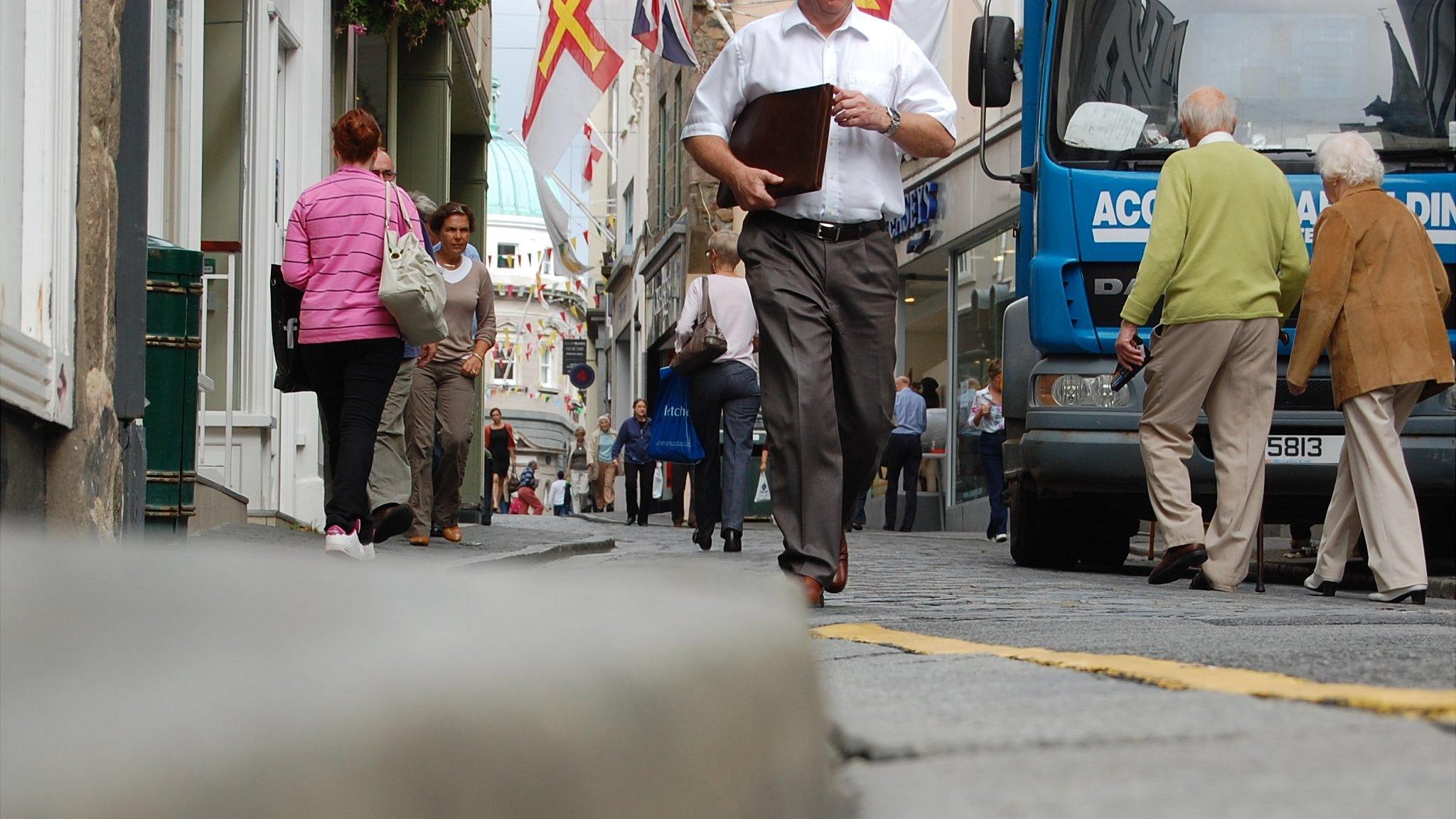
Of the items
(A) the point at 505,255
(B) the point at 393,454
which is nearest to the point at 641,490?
(B) the point at 393,454

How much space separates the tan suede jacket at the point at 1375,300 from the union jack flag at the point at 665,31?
11.4 m

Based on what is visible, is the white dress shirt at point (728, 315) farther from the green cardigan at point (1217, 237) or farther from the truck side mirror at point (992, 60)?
the green cardigan at point (1217, 237)

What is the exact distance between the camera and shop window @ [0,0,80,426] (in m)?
5.12

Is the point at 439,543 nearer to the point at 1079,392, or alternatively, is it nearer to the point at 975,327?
the point at 1079,392

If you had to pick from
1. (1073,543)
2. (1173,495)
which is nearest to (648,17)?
(1073,543)

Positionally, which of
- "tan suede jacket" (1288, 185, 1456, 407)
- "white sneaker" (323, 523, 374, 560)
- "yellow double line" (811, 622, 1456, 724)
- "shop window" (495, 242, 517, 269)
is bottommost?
"white sneaker" (323, 523, 374, 560)

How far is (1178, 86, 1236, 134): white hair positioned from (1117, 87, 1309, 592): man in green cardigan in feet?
0.04

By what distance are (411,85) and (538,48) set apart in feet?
5.51

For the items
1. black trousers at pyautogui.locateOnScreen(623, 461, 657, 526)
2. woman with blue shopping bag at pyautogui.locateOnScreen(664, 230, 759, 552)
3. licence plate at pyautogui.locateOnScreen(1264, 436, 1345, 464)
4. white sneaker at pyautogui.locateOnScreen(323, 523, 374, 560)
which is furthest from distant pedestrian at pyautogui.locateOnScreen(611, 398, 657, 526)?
white sneaker at pyautogui.locateOnScreen(323, 523, 374, 560)

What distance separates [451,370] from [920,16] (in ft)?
30.7

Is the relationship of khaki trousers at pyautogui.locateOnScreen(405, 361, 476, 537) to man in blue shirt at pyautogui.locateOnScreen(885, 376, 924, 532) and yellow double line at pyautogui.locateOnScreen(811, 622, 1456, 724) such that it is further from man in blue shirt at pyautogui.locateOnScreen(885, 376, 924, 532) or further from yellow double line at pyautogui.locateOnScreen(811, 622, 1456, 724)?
man in blue shirt at pyautogui.locateOnScreen(885, 376, 924, 532)

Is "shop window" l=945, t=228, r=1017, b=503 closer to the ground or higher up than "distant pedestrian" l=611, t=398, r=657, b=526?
higher up

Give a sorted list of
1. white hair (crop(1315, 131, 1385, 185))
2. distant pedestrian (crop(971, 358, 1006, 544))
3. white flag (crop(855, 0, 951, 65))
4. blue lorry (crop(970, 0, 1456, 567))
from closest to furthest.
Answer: white hair (crop(1315, 131, 1385, 185)) → blue lorry (crop(970, 0, 1456, 567)) → distant pedestrian (crop(971, 358, 1006, 544)) → white flag (crop(855, 0, 951, 65))

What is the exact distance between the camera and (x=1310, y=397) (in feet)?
27.2
